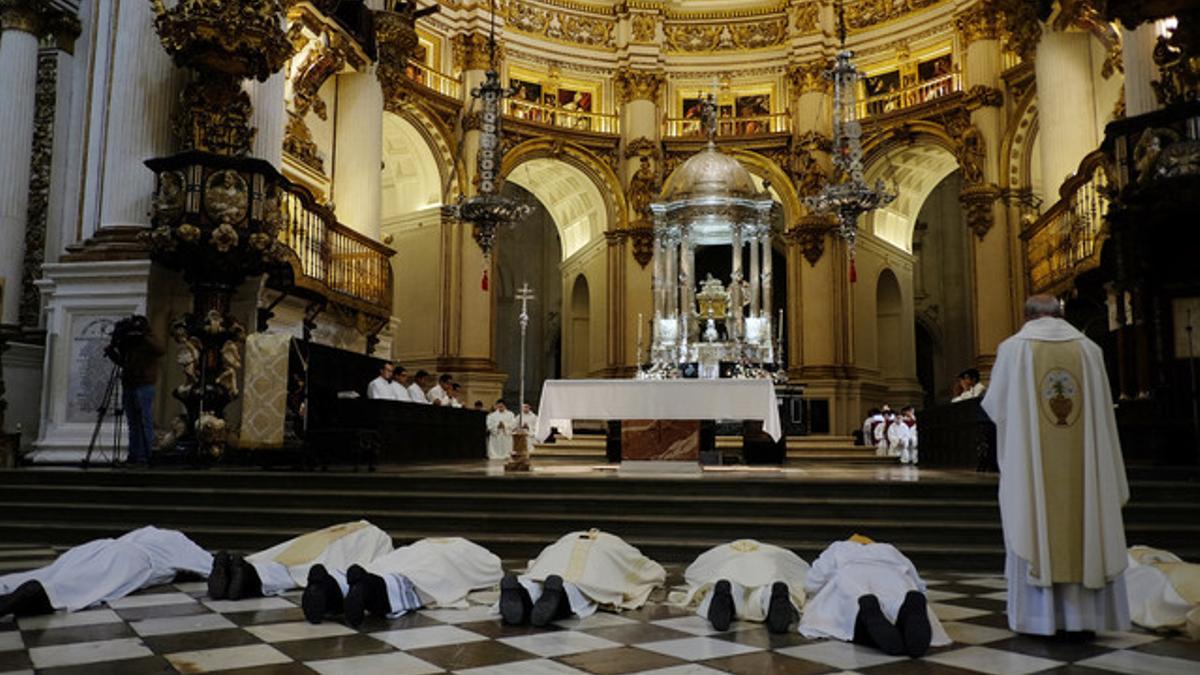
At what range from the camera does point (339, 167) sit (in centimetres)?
1487

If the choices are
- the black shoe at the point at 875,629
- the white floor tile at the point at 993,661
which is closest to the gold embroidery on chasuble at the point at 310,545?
the black shoe at the point at 875,629

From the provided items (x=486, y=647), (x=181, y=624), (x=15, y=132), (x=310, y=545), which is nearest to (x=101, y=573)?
(x=181, y=624)

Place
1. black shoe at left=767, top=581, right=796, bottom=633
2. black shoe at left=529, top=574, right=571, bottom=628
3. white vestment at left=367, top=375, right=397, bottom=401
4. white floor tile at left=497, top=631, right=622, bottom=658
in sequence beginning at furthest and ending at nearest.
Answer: white vestment at left=367, top=375, right=397, bottom=401 < black shoe at left=529, top=574, right=571, bottom=628 < black shoe at left=767, top=581, right=796, bottom=633 < white floor tile at left=497, top=631, right=622, bottom=658

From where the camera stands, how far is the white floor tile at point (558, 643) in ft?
12.5

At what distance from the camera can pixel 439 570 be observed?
4867 millimetres

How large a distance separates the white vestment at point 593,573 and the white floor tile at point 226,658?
1.24m

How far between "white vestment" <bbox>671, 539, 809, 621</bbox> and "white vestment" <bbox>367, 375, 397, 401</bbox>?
754 centimetres

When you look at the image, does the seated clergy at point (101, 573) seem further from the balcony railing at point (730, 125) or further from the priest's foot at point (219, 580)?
the balcony railing at point (730, 125)

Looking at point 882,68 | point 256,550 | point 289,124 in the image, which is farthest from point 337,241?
point 882,68

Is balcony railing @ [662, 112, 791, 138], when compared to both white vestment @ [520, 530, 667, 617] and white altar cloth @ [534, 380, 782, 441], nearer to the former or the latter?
white altar cloth @ [534, 380, 782, 441]

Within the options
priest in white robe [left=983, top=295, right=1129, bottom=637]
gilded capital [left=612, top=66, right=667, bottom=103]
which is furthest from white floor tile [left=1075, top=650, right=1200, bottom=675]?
gilded capital [left=612, top=66, right=667, bottom=103]

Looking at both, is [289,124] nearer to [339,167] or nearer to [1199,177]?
[339,167]

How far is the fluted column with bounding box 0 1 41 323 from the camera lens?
38.1ft

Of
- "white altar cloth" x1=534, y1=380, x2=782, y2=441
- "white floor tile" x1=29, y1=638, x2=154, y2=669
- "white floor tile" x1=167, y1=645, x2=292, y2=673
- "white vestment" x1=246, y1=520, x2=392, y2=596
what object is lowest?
"white floor tile" x1=29, y1=638, x2=154, y2=669
